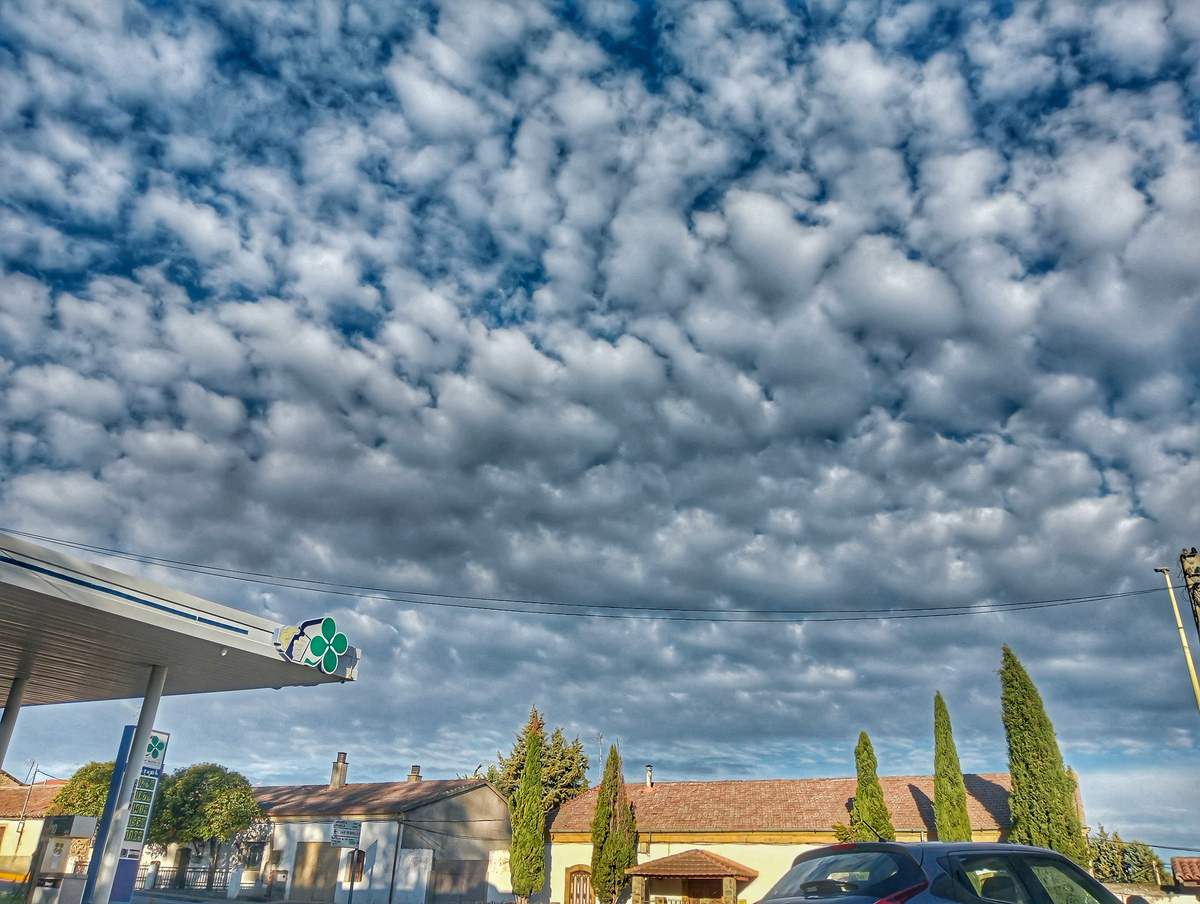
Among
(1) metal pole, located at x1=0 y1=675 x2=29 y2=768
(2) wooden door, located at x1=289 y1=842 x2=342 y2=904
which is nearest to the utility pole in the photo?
(1) metal pole, located at x1=0 y1=675 x2=29 y2=768

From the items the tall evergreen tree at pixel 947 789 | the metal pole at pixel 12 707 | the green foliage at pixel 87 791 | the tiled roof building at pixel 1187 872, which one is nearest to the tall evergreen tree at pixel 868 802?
the tall evergreen tree at pixel 947 789

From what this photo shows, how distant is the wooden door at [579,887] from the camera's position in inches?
1347

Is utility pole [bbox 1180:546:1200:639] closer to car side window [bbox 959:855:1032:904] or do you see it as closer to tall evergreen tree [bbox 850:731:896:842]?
car side window [bbox 959:855:1032:904]

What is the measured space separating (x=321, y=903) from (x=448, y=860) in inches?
214

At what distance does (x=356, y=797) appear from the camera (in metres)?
39.1

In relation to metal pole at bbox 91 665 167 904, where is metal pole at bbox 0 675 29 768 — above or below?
above

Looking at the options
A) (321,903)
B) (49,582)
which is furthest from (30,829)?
(49,582)

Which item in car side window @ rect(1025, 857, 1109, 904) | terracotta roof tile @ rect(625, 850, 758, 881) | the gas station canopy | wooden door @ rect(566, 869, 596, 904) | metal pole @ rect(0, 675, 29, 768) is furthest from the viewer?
wooden door @ rect(566, 869, 596, 904)

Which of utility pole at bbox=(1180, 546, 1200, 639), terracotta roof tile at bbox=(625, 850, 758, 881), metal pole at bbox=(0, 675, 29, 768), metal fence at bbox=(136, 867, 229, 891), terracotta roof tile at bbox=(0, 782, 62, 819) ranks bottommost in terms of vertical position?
metal fence at bbox=(136, 867, 229, 891)

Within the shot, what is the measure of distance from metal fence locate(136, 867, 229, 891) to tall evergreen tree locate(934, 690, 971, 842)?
3120cm

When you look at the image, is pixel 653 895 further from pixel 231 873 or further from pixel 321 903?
pixel 231 873

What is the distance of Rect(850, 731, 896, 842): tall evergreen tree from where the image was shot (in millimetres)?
28000

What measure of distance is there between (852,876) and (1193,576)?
1367cm

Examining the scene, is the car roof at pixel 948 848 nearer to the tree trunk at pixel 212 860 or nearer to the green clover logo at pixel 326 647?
the green clover logo at pixel 326 647
